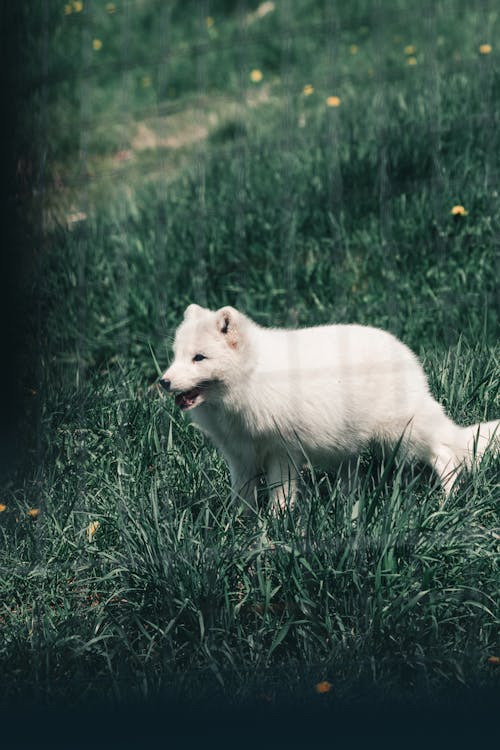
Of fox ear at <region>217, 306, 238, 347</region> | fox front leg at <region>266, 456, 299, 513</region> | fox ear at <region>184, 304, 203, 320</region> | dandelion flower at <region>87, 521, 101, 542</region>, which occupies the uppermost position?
fox ear at <region>184, 304, 203, 320</region>

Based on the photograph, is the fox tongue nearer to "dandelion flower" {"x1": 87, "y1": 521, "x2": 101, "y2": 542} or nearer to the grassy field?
the grassy field

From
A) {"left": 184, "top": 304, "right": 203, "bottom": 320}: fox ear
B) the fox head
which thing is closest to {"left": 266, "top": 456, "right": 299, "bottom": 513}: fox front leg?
the fox head

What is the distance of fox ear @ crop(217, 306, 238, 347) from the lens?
11.4 ft

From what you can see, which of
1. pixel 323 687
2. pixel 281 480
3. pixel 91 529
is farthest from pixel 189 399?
pixel 323 687

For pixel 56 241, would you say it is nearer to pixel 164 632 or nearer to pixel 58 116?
pixel 58 116

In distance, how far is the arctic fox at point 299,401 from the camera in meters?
3.48

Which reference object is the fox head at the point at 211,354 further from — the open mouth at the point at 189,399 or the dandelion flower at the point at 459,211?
the dandelion flower at the point at 459,211

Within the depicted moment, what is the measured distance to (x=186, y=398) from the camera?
3.45 meters

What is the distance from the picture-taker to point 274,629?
293 cm

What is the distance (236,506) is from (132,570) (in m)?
0.50

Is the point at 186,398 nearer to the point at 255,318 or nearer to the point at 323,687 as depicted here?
the point at 323,687

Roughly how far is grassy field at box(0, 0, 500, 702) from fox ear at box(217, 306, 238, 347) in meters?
0.49

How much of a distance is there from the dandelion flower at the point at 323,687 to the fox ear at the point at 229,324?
3.95ft

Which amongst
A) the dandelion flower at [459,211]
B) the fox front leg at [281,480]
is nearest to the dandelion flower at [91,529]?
the fox front leg at [281,480]
